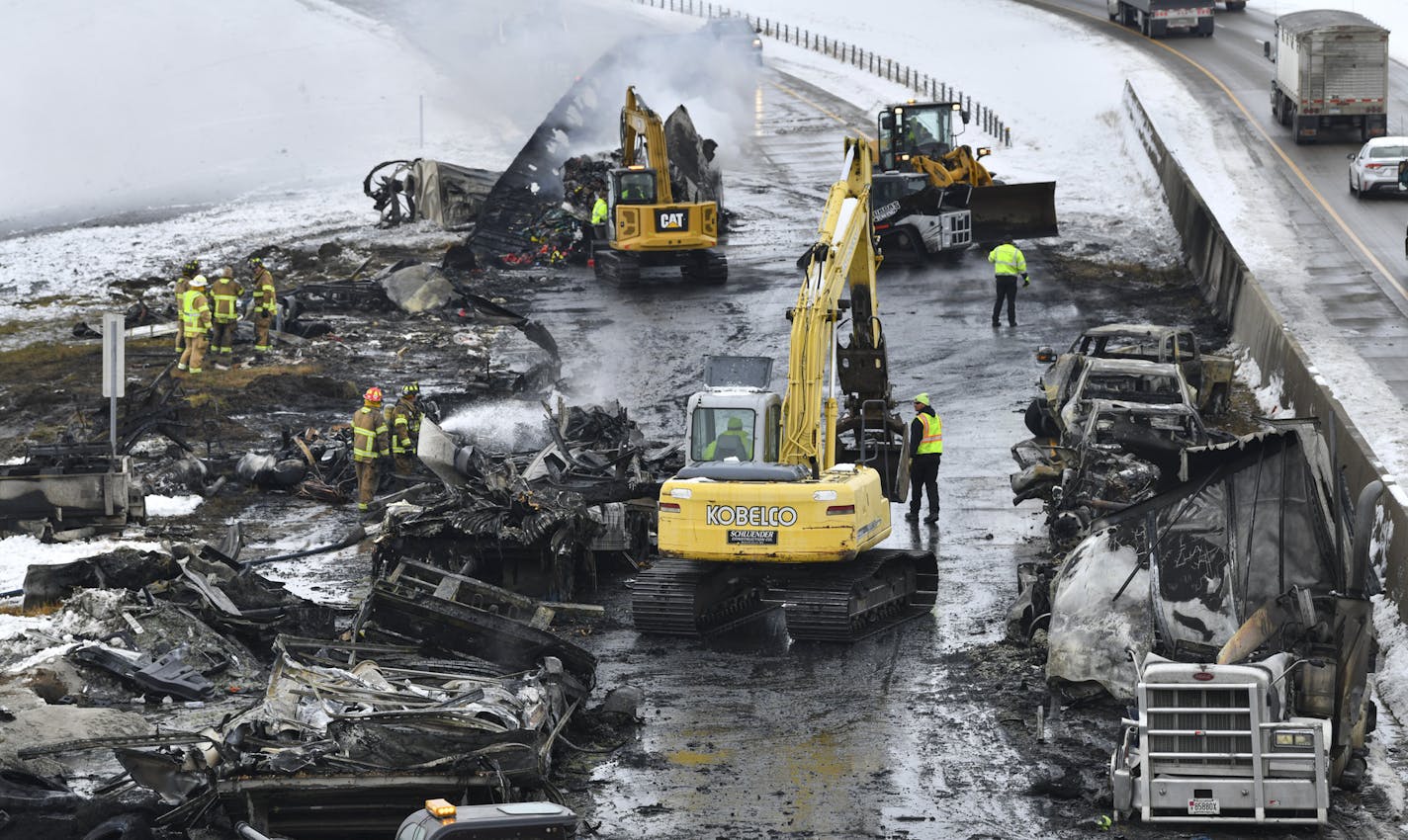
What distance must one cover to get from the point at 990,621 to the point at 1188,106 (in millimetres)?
33949

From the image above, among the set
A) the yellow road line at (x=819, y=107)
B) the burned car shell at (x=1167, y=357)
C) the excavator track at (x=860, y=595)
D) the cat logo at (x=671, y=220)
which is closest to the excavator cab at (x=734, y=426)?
the excavator track at (x=860, y=595)

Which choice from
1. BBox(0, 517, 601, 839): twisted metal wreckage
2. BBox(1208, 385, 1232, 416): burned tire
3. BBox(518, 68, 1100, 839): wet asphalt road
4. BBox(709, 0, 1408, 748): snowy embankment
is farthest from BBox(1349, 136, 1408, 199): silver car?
BBox(0, 517, 601, 839): twisted metal wreckage

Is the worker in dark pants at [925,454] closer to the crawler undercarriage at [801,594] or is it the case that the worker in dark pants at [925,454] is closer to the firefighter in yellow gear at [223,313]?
the crawler undercarriage at [801,594]

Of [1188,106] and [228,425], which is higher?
[1188,106]

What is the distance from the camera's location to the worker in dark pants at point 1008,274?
106 ft

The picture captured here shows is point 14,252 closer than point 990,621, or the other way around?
point 990,621

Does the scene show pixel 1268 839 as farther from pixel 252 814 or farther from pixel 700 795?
pixel 252 814

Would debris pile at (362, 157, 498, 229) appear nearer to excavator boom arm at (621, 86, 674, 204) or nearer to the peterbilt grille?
excavator boom arm at (621, 86, 674, 204)

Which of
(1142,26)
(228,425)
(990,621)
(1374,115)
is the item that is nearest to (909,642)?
(990,621)

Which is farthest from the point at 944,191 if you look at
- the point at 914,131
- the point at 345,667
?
the point at 345,667

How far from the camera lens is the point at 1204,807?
1279 centimetres

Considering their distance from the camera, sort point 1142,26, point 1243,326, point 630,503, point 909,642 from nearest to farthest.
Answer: point 909,642, point 630,503, point 1243,326, point 1142,26

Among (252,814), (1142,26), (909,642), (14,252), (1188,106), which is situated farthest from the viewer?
(1142,26)

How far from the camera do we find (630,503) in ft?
69.2
